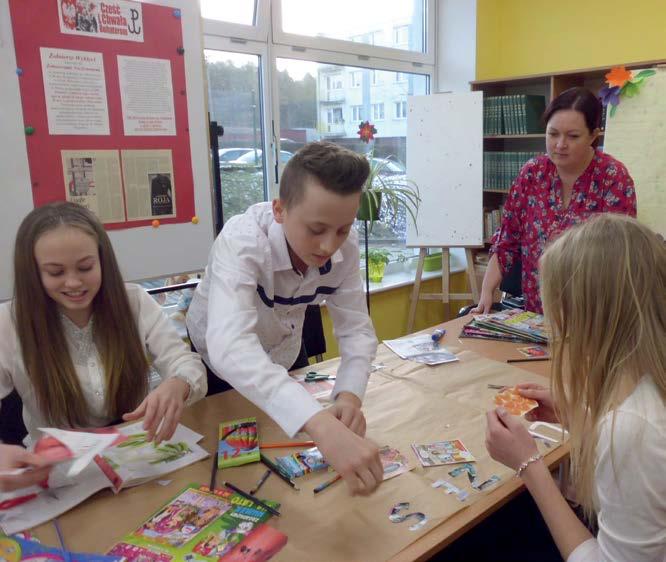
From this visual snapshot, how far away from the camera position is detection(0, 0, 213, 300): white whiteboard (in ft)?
6.70

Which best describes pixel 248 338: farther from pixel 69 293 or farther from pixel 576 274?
pixel 576 274

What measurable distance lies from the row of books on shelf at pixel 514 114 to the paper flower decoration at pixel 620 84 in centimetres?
55

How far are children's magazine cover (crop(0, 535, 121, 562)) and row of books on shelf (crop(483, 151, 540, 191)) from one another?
359 cm

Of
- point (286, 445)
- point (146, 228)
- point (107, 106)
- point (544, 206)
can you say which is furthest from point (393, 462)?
point (107, 106)

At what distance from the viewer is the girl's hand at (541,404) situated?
1338 millimetres

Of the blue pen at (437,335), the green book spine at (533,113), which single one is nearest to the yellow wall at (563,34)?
the green book spine at (533,113)

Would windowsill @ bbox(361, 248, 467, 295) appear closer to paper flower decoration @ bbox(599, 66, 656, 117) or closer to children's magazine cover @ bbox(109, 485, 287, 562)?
paper flower decoration @ bbox(599, 66, 656, 117)

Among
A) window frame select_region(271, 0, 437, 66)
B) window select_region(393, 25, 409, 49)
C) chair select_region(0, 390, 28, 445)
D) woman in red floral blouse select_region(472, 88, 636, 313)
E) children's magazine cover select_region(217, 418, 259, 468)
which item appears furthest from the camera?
window select_region(393, 25, 409, 49)

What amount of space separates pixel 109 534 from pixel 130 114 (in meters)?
1.81

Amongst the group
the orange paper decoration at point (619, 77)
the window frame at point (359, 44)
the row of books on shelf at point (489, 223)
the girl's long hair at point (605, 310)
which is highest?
the window frame at point (359, 44)

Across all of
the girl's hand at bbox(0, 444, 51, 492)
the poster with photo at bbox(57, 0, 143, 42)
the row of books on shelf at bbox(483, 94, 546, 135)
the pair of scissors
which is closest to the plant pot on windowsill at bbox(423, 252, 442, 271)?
the row of books on shelf at bbox(483, 94, 546, 135)

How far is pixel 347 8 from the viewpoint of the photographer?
3729 millimetres

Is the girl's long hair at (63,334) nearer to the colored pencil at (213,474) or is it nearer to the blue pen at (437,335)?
the colored pencil at (213,474)

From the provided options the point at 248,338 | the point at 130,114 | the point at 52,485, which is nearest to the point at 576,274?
the point at 248,338
